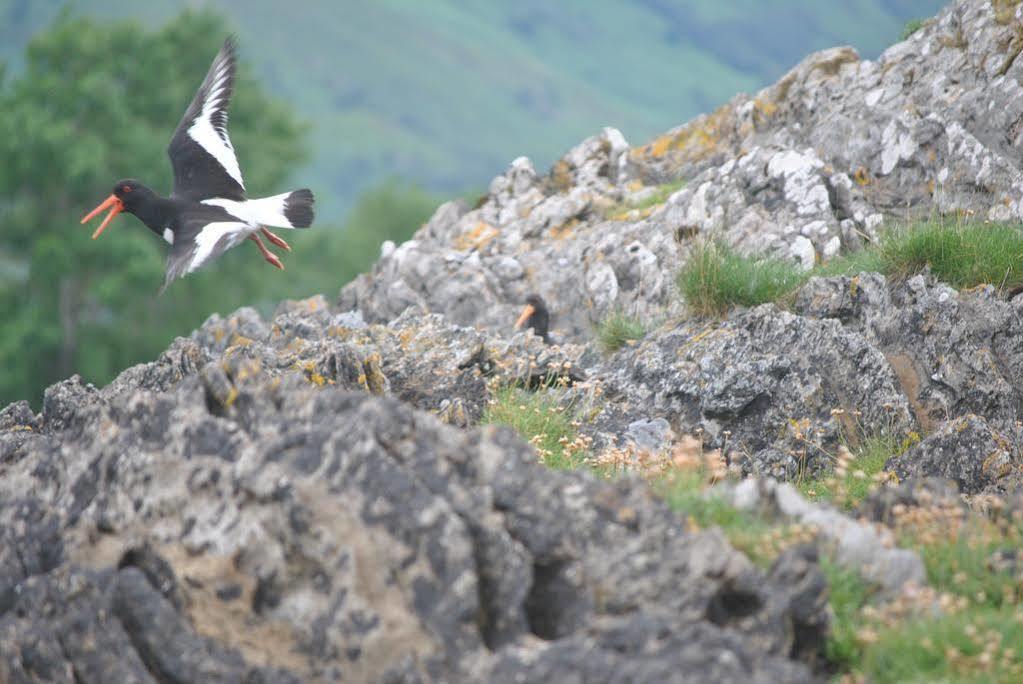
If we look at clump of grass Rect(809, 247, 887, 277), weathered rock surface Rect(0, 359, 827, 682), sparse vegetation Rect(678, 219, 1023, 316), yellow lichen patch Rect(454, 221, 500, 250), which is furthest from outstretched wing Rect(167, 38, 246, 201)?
weathered rock surface Rect(0, 359, 827, 682)

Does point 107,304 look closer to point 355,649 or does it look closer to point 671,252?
point 671,252

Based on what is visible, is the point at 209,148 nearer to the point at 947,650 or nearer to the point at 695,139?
the point at 695,139

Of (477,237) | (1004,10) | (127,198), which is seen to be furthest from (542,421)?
(1004,10)

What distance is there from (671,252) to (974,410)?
19.6ft

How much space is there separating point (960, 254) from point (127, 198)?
9.92m

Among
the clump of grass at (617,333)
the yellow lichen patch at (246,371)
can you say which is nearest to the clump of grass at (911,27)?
the clump of grass at (617,333)

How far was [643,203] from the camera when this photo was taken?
1784cm

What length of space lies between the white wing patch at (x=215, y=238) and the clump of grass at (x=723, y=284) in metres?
4.53

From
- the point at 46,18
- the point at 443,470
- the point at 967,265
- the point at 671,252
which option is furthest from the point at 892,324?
the point at 46,18

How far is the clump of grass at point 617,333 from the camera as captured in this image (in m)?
11.8

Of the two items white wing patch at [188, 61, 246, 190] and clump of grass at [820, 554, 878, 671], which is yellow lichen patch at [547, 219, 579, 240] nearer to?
white wing patch at [188, 61, 246, 190]

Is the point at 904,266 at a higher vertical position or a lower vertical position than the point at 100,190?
higher

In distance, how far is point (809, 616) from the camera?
5.39 meters

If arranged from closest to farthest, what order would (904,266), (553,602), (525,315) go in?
(553,602) → (904,266) → (525,315)
